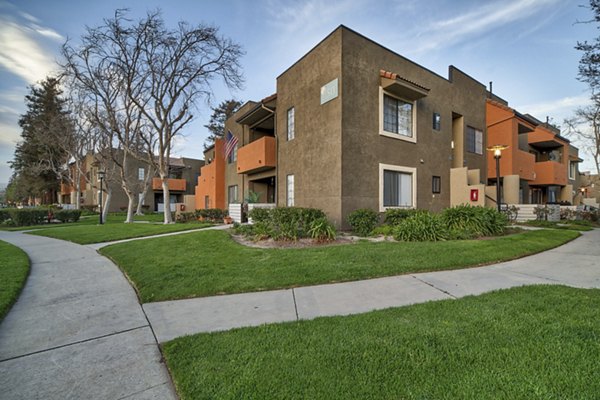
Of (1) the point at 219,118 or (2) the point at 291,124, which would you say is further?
(1) the point at 219,118

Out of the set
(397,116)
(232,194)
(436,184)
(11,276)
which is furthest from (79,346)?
(232,194)

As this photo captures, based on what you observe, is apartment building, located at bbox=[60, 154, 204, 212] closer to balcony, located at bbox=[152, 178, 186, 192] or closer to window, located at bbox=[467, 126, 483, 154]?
balcony, located at bbox=[152, 178, 186, 192]

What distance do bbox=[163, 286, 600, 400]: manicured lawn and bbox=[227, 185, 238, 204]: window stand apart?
58.1 ft

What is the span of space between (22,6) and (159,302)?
1026 centimetres

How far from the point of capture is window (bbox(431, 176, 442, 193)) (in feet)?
45.7

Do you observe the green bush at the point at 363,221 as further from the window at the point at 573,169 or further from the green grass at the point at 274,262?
the window at the point at 573,169

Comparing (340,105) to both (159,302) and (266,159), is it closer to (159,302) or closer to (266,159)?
(266,159)

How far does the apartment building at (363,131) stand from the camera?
10.9 meters

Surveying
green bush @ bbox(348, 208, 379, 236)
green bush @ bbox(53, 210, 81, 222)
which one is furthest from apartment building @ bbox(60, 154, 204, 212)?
green bush @ bbox(348, 208, 379, 236)

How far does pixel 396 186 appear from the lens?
12.4 metres

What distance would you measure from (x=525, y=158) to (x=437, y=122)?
11.6m

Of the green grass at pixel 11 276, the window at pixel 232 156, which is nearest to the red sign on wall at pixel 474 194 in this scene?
the window at pixel 232 156

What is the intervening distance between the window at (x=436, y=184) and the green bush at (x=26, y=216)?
25.9 meters

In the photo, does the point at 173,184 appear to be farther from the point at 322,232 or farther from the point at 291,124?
the point at 322,232
